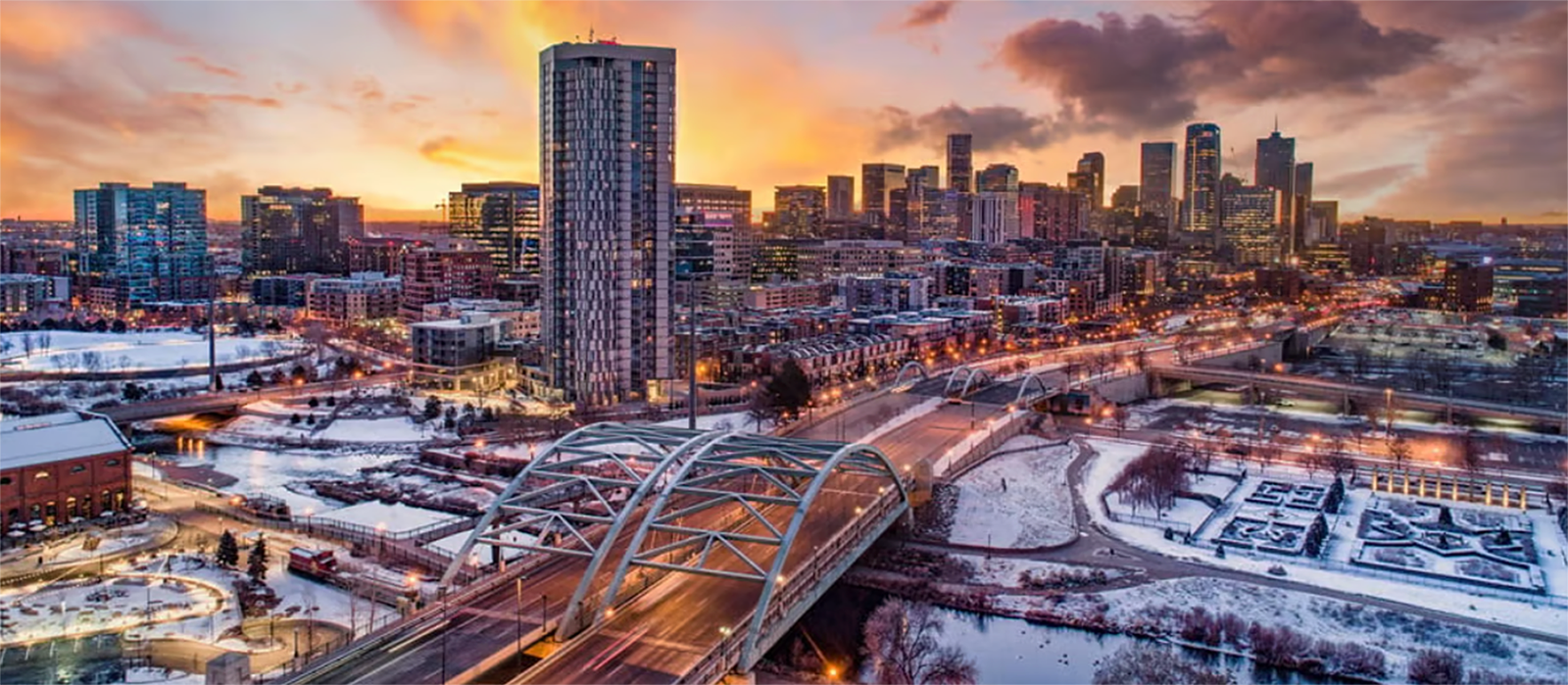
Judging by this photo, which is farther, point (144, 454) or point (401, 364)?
point (401, 364)

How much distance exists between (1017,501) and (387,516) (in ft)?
66.5

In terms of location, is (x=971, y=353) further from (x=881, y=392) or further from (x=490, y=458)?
(x=490, y=458)

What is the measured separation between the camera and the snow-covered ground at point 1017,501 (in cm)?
3390

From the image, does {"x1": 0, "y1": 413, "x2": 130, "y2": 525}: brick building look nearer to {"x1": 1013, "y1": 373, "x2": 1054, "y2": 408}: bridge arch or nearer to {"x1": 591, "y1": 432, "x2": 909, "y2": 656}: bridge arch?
{"x1": 591, "y1": 432, "x2": 909, "y2": 656}: bridge arch

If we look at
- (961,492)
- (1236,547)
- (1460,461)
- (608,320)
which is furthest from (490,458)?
(1460,461)

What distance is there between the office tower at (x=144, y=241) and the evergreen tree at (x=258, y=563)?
3749 inches

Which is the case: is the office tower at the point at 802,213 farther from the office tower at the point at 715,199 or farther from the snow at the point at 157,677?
the snow at the point at 157,677

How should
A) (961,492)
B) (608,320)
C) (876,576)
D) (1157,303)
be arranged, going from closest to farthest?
1. (876,576)
2. (961,492)
3. (608,320)
4. (1157,303)

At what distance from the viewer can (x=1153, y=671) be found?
2327 centimetres

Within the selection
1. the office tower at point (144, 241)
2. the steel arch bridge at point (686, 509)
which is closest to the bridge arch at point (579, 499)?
the steel arch bridge at point (686, 509)

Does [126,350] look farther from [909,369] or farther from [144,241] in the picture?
[144,241]

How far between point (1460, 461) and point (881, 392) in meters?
24.7

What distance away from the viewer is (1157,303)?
126 metres

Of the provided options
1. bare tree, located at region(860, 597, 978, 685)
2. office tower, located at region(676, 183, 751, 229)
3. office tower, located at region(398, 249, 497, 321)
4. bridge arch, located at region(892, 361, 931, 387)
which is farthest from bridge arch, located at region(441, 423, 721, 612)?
office tower, located at region(676, 183, 751, 229)
